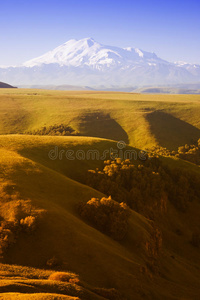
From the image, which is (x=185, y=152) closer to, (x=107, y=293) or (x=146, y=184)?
(x=146, y=184)

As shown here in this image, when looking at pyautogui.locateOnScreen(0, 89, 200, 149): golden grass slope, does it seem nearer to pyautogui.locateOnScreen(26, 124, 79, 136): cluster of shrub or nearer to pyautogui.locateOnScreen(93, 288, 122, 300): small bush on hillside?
pyautogui.locateOnScreen(26, 124, 79, 136): cluster of shrub

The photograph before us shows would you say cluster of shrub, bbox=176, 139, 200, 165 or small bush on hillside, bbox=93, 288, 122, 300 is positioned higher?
cluster of shrub, bbox=176, 139, 200, 165

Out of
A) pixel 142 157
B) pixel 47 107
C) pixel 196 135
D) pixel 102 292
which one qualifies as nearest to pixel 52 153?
pixel 142 157

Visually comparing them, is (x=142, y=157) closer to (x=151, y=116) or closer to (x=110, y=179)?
(x=110, y=179)

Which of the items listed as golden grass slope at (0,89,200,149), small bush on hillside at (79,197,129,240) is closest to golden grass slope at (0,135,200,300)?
small bush on hillside at (79,197,129,240)

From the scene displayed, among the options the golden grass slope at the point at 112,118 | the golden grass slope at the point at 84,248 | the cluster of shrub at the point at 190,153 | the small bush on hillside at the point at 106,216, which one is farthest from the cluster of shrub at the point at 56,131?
the small bush on hillside at the point at 106,216

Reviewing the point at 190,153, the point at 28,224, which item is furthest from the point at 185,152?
the point at 28,224

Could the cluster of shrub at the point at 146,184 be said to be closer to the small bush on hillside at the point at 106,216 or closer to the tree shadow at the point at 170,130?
the small bush on hillside at the point at 106,216
